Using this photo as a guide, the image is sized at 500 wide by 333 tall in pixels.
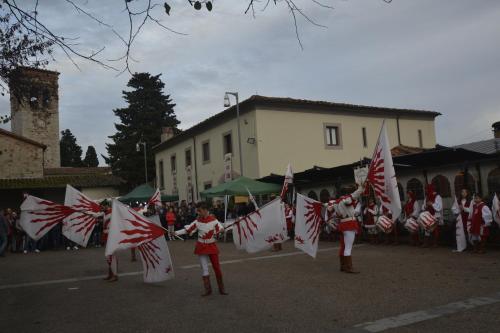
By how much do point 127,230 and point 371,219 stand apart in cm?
1061

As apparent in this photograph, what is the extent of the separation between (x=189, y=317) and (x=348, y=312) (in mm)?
2346

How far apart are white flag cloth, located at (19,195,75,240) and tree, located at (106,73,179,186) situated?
126 ft

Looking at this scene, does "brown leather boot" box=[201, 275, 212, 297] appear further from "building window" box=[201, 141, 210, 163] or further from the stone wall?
the stone wall

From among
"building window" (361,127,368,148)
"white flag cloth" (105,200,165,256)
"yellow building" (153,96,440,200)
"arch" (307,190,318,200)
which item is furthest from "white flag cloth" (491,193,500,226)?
"building window" (361,127,368,148)

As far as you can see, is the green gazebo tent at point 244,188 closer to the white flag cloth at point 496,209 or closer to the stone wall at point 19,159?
the white flag cloth at point 496,209

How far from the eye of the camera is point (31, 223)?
9984 millimetres

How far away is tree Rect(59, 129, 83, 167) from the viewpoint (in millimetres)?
74250

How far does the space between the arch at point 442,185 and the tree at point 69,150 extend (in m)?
66.8

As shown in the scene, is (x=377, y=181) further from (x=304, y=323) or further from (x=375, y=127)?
(x=375, y=127)

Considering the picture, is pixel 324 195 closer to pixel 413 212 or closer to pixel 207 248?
pixel 413 212

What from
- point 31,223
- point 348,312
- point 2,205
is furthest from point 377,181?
point 2,205

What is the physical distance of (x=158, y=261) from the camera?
371 inches

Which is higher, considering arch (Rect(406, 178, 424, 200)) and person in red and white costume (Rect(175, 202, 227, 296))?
arch (Rect(406, 178, 424, 200))

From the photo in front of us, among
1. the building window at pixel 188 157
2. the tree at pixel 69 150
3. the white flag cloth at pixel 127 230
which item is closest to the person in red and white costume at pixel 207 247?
the white flag cloth at pixel 127 230
